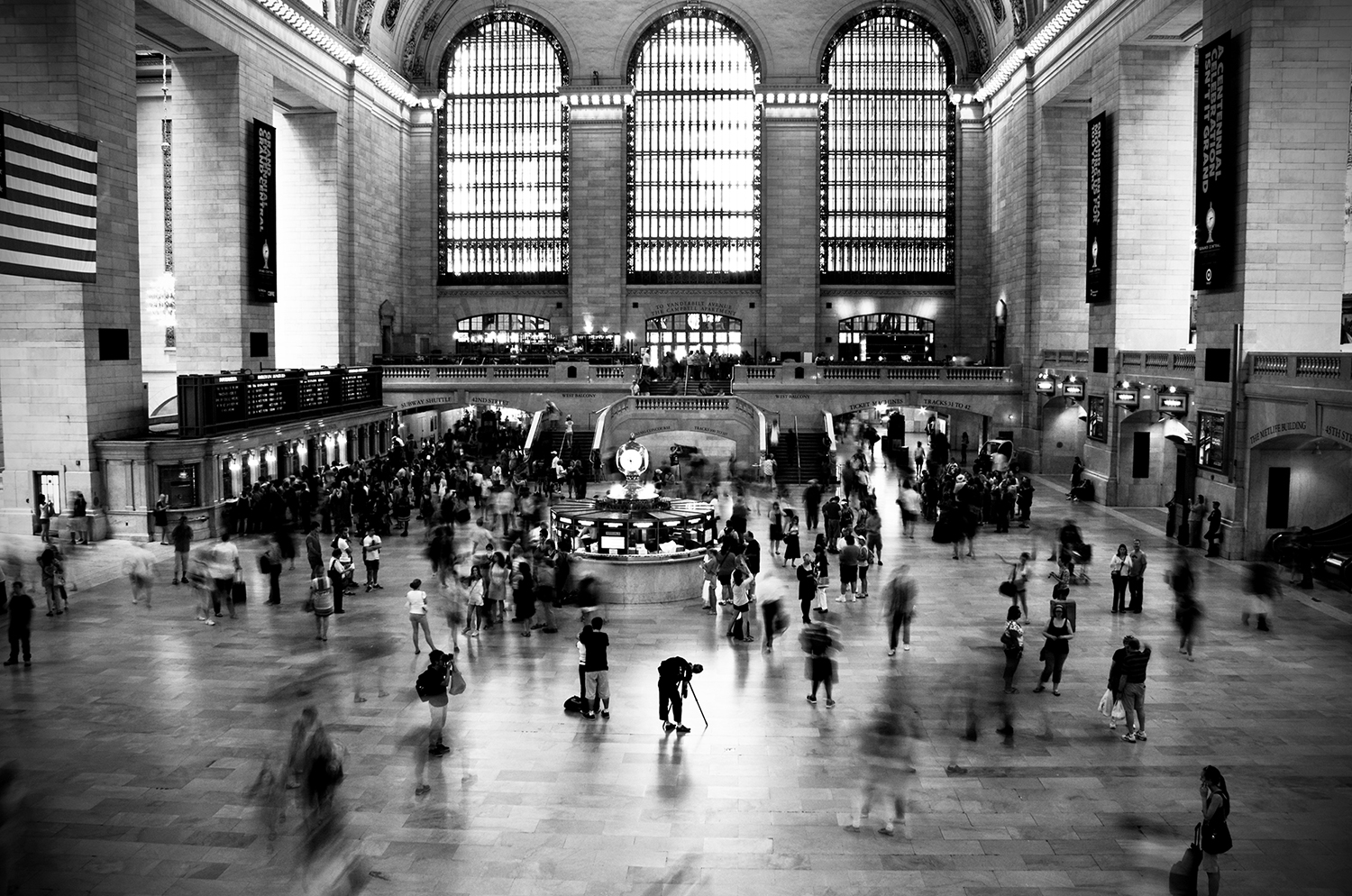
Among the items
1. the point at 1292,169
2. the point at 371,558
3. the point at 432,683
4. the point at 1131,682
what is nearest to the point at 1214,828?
the point at 1131,682

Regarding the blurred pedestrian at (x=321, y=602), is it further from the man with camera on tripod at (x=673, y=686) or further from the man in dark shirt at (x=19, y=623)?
the man with camera on tripod at (x=673, y=686)

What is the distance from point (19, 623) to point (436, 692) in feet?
22.3

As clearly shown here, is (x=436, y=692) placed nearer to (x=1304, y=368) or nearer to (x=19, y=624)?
(x=19, y=624)

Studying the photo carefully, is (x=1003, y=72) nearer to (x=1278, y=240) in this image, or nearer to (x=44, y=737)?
(x=1278, y=240)

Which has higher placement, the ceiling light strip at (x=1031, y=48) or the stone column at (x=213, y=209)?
the ceiling light strip at (x=1031, y=48)

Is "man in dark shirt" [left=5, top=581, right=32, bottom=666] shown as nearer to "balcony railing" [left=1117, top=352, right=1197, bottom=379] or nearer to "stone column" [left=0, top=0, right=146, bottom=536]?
"stone column" [left=0, top=0, right=146, bottom=536]

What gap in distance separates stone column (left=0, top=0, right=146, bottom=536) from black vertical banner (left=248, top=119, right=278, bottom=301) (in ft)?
26.7

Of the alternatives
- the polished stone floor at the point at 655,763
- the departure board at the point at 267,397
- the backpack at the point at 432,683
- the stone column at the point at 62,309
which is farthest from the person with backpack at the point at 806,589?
the stone column at the point at 62,309

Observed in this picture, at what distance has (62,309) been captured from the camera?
81.7 ft

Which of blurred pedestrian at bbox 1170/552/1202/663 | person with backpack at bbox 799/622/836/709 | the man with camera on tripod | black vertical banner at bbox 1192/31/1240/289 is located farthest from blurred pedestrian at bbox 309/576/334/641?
black vertical banner at bbox 1192/31/1240/289

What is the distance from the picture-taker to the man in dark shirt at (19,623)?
48.7 ft

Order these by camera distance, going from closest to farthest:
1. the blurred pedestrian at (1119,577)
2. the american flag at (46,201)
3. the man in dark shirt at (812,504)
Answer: the blurred pedestrian at (1119,577)
the american flag at (46,201)
the man in dark shirt at (812,504)

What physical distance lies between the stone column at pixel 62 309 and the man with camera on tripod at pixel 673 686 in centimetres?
1678

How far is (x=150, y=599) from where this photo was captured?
19.3m
